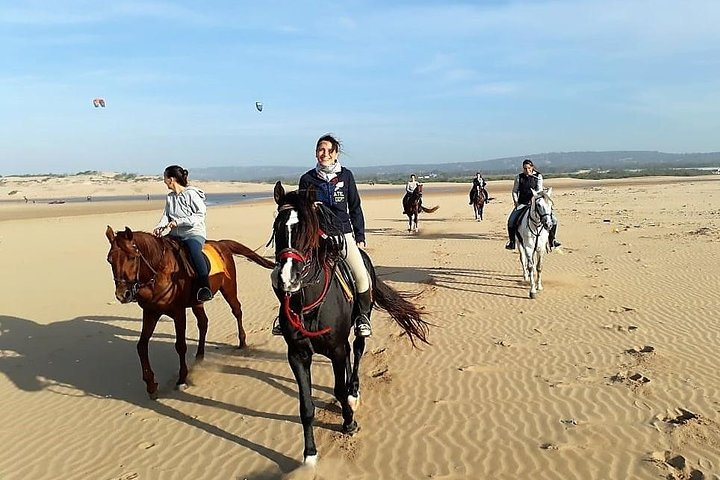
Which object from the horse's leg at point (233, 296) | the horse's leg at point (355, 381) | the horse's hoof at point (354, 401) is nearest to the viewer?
the horse's hoof at point (354, 401)

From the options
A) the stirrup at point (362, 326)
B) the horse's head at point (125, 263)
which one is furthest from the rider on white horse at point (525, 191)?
the horse's head at point (125, 263)

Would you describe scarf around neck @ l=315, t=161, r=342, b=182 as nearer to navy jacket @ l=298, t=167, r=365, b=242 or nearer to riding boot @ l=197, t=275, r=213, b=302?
navy jacket @ l=298, t=167, r=365, b=242

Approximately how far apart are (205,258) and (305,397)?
3.14 metres

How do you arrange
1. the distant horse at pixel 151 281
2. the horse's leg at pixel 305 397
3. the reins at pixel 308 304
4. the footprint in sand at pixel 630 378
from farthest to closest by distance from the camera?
the footprint in sand at pixel 630 378 < the distant horse at pixel 151 281 < the horse's leg at pixel 305 397 < the reins at pixel 308 304

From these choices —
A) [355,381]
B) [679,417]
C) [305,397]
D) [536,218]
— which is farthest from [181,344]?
[536,218]

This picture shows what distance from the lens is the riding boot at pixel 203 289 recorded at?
7082 mm

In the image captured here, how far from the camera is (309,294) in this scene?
187 inches

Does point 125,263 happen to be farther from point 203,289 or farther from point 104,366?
point 104,366

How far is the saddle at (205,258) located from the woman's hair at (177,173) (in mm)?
798

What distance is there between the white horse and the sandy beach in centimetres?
49

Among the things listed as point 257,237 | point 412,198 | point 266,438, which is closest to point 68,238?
point 257,237

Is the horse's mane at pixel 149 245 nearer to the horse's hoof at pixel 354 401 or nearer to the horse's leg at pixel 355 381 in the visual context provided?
the horse's leg at pixel 355 381

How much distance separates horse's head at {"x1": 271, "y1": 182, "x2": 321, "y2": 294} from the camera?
4.18 meters

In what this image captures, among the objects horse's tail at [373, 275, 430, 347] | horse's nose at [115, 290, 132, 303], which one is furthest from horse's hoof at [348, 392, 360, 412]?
horse's nose at [115, 290, 132, 303]
